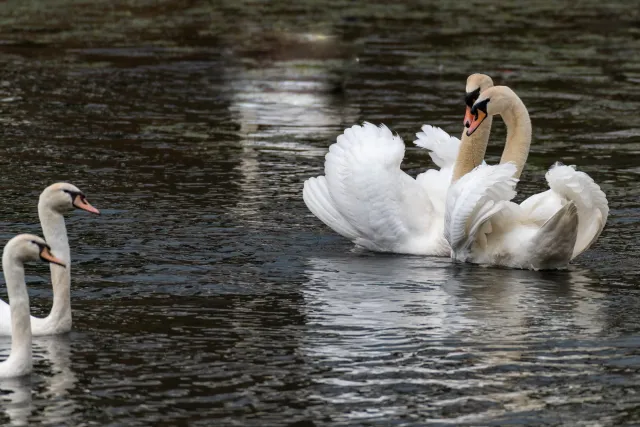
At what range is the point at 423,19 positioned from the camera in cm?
2922

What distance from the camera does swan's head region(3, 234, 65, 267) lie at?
850cm

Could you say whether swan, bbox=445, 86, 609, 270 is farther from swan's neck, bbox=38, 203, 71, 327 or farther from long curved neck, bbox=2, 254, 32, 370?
long curved neck, bbox=2, 254, 32, 370

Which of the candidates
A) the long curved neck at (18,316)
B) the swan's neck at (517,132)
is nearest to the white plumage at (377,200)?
the swan's neck at (517,132)

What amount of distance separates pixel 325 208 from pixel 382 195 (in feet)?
2.05

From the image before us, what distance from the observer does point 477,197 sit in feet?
35.4

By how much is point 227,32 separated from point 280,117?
901 centimetres

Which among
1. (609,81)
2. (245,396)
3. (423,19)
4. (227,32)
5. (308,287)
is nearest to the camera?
(245,396)

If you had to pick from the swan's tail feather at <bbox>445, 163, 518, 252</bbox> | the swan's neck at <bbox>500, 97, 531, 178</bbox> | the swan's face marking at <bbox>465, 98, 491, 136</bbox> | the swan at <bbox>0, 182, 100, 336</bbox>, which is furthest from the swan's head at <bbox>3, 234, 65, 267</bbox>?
the swan's neck at <bbox>500, 97, 531, 178</bbox>

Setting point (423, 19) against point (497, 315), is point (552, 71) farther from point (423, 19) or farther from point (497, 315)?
point (497, 315)

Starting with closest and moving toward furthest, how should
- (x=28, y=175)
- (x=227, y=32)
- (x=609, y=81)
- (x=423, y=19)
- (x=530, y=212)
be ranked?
1. (x=530, y=212)
2. (x=28, y=175)
3. (x=609, y=81)
4. (x=227, y=32)
5. (x=423, y=19)

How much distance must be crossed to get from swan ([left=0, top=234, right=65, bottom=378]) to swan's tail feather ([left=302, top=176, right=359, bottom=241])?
361 centimetres

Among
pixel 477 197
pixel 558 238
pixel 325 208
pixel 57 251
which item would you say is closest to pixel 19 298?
pixel 57 251

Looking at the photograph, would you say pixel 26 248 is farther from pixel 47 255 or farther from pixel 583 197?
pixel 583 197

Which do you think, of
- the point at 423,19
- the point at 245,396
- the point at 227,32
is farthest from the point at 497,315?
the point at 423,19
